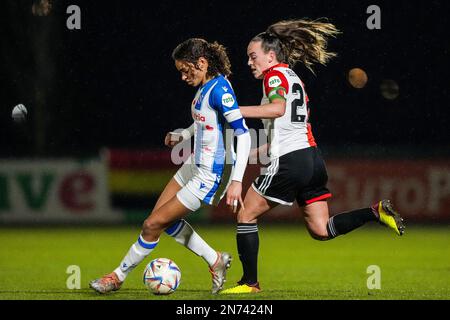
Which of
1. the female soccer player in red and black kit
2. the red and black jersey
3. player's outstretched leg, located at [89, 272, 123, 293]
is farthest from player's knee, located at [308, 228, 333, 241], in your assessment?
player's outstretched leg, located at [89, 272, 123, 293]

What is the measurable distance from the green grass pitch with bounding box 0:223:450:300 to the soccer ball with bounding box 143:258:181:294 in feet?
0.24

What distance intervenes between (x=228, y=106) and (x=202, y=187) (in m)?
0.65

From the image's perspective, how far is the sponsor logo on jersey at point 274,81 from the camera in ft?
23.6

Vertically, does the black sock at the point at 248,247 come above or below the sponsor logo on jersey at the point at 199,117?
below

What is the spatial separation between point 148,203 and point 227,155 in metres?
8.47

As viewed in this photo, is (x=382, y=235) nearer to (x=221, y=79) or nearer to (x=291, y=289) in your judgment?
(x=291, y=289)

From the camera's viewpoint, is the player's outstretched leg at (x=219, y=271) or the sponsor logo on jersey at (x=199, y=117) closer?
the sponsor logo on jersey at (x=199, y=117)

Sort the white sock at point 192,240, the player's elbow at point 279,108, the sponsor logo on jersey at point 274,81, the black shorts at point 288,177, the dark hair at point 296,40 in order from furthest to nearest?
the white sock at point 192,240
the dark hair at point 296,40
the black shorts at point 288,177
the sponsor logo on jersey at point 274,81
the player's elbow at point 279,108

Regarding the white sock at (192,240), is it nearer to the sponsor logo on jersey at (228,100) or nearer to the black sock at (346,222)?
the black sock at (346,222)

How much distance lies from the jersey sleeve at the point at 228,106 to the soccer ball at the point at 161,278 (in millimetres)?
1179

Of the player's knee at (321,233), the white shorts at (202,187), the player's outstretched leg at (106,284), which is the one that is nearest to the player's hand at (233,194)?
the white shorts at (202,187)

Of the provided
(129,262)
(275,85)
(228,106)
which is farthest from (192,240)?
(275,85)

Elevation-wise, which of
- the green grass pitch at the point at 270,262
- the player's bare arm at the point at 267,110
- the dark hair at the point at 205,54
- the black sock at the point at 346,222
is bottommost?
the green grass pitch at the point at 270,262

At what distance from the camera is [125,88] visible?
22953 mm
